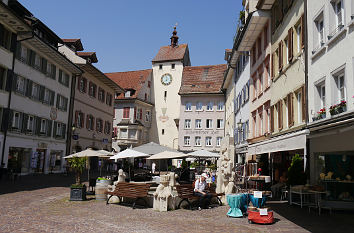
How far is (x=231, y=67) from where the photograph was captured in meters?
36.6

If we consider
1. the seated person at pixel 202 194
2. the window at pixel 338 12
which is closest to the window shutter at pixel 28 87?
the seated person at pixel 202 194

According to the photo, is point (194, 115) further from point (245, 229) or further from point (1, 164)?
point (245, 229)

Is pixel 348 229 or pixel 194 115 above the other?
pixel 194 115

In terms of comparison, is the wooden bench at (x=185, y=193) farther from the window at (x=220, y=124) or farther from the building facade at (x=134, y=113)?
the building facade at (x=134, y=113)

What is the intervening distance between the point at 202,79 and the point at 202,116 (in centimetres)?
629

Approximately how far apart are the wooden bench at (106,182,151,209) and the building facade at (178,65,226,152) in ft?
127

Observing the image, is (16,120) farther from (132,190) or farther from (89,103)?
(132,190)

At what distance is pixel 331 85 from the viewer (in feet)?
42.5

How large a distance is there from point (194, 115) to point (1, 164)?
33.0 m

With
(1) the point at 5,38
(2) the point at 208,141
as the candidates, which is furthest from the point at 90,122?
(2) the point at 208,141

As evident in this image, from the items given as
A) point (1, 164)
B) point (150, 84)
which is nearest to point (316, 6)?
point (1, 164)

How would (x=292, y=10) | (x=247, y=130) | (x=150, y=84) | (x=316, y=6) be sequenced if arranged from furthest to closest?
(x=150, y=84)
(x=247, y=130)
(x=292, y=10)
(x=316, y=6)

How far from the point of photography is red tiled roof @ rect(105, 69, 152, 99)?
60.5 m

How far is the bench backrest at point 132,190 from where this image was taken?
12898 mm
